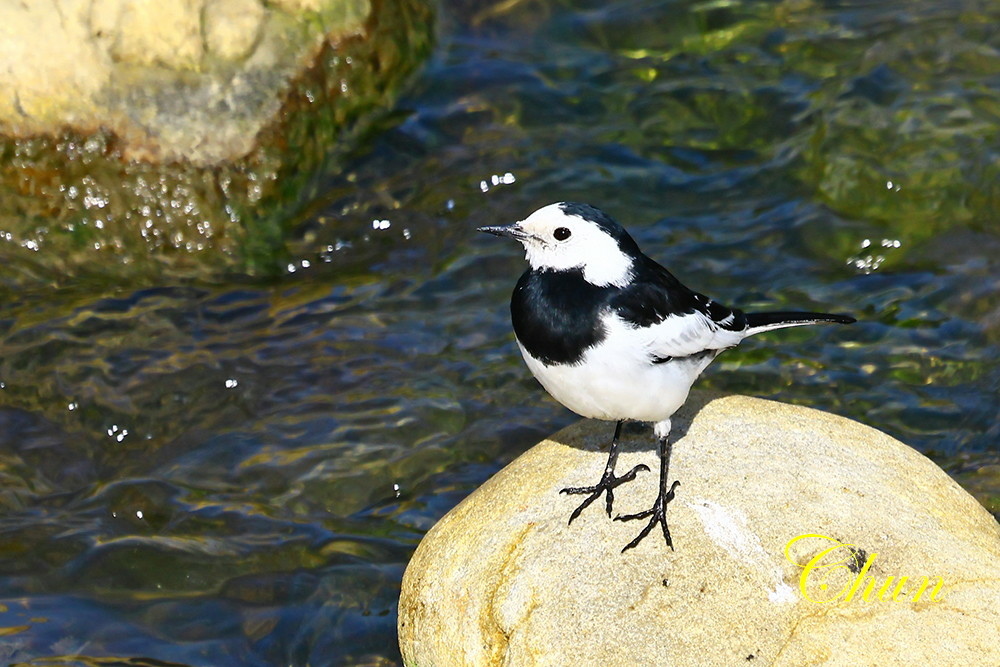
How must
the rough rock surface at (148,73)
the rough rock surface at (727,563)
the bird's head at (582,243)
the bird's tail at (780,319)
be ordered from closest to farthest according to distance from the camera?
the rough rock surface at (727,563)
the bird's head at (582,243)
the bird's tail at (780,319)
the rough rock surface at (148,73)

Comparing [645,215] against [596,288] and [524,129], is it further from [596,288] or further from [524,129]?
[596,288]

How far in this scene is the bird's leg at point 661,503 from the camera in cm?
470

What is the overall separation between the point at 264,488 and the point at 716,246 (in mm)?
3508

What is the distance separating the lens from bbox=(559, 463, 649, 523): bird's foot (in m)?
4.93

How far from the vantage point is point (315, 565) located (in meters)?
5.69

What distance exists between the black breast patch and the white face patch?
0.15 ft

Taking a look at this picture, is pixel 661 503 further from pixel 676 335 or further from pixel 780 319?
pixel 780 319

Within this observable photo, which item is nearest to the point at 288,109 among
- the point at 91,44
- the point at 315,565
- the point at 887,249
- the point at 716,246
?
the point at 91,44

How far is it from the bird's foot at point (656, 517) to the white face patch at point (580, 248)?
92cm

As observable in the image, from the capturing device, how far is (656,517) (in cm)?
474
